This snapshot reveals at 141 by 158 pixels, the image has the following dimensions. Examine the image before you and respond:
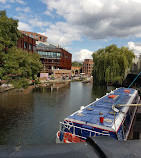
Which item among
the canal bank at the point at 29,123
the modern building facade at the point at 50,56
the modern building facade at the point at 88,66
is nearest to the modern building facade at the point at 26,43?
the modern building facade at the point at 50,56

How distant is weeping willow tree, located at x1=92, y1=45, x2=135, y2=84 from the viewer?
31.2m

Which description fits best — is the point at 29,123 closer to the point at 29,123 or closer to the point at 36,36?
the point at 29,123

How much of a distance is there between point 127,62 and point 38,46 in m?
50.8

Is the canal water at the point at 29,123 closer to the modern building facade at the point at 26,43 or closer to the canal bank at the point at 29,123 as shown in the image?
the canal bank at the point at 29,123

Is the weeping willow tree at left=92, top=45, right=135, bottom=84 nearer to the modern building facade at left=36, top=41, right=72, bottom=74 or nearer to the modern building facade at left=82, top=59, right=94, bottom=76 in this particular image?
the modern building facade at left=36, top=41, right=72, bottom=74

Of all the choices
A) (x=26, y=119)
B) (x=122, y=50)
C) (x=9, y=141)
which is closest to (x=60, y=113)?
(x=26, y=119)

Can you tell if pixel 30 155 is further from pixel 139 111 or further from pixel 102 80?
pixel 102 80

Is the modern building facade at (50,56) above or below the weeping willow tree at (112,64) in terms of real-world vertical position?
above

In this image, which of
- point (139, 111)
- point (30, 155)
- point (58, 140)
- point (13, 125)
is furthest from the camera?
point (139, 111)

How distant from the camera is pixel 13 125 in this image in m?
14.3

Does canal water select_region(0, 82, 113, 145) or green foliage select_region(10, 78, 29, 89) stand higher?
green foliage select_region(10, 78, 29, 89)

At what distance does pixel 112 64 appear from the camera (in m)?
31.4

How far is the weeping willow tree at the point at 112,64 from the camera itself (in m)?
31.2

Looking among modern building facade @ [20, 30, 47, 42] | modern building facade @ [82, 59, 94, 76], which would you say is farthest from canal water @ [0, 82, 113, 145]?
modern building facade @ [82, 59, 94, 76]
